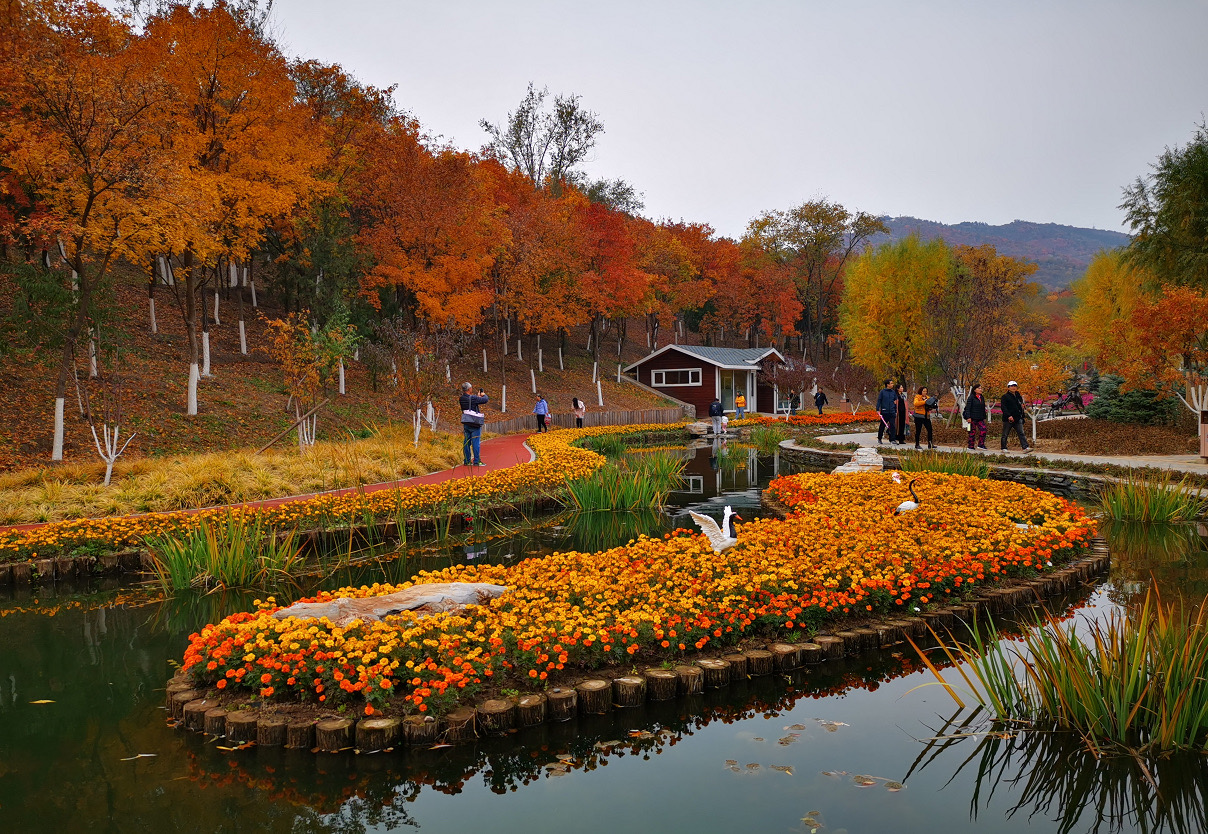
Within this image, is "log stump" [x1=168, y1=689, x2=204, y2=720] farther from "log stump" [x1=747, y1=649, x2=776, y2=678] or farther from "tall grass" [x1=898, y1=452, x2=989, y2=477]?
"tall grass" [x1=898, y1=452, x2=989, y2=477]

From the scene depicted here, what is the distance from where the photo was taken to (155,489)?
11977mm

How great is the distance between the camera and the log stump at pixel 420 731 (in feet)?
15.6

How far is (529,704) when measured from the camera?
16.5ft

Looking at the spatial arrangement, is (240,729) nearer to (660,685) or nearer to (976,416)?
(660,685)

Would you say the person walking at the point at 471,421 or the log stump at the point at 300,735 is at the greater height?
the person walking at the point at 471,421

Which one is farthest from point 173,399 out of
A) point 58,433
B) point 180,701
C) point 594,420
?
point 180,701

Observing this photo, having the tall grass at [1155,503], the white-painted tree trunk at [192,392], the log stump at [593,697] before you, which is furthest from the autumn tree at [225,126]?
the tall grass at [1155,503]

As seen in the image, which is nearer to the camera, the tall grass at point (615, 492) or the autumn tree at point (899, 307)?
the tall grass at point (615, 492)

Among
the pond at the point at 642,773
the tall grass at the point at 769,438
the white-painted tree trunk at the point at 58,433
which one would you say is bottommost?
the tall grass at the point at 769,438

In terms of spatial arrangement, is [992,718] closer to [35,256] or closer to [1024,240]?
[35,256]

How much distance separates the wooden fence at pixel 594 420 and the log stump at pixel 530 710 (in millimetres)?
23946

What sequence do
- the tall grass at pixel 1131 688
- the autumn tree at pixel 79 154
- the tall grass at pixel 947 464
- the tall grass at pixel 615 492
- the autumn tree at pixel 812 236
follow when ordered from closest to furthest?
the tall grass at pixel 1131 688 < the tall grass at pixel 615 492 < the autumn tree at pixel 79 154 < the tall grass at pixel 947 464 < the autumn tree at pixel 812 236

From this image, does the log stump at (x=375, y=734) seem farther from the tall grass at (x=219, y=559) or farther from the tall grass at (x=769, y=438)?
the tall grass at (x=769, y=438)

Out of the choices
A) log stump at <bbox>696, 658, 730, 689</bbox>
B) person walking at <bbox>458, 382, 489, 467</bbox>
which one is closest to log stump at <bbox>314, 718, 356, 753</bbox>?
log stump at <bbox>696, 658, 730, 689</bbox>
